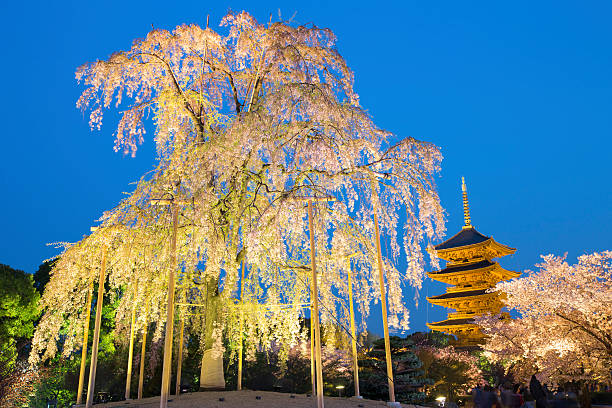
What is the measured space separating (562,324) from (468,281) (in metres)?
20.1

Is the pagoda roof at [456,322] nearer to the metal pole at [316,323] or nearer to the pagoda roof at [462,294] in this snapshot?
the pagoda roof at [462,294]

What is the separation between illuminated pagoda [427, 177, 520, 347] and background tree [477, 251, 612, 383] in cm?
1386

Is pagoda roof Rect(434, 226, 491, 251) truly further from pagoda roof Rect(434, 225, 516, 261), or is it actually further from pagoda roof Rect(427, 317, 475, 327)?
pagoda roof Rect(427, 317, 475, 327)

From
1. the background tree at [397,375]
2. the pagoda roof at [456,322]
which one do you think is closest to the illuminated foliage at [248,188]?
the background tree at [397,375]

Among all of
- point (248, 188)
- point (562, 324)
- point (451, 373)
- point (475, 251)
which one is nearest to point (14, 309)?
point (248, 188)

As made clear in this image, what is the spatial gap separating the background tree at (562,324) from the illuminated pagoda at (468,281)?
13.9 metres

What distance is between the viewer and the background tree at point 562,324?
1351cm

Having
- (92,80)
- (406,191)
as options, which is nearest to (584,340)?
(406,191)

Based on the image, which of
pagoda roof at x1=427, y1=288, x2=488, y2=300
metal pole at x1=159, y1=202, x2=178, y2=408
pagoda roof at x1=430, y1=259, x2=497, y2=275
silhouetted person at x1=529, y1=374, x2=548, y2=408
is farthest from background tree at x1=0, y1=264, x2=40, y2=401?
pagoda roof at x1=427, y1=288, x2=488, y2=300

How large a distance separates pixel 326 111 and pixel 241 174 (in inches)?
103

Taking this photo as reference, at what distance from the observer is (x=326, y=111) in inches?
397

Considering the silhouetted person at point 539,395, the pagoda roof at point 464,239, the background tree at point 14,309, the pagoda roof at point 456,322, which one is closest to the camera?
the silhouetted person at point 539,395

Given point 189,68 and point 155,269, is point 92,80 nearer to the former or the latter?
point 189,68

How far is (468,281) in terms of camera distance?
34125mm
